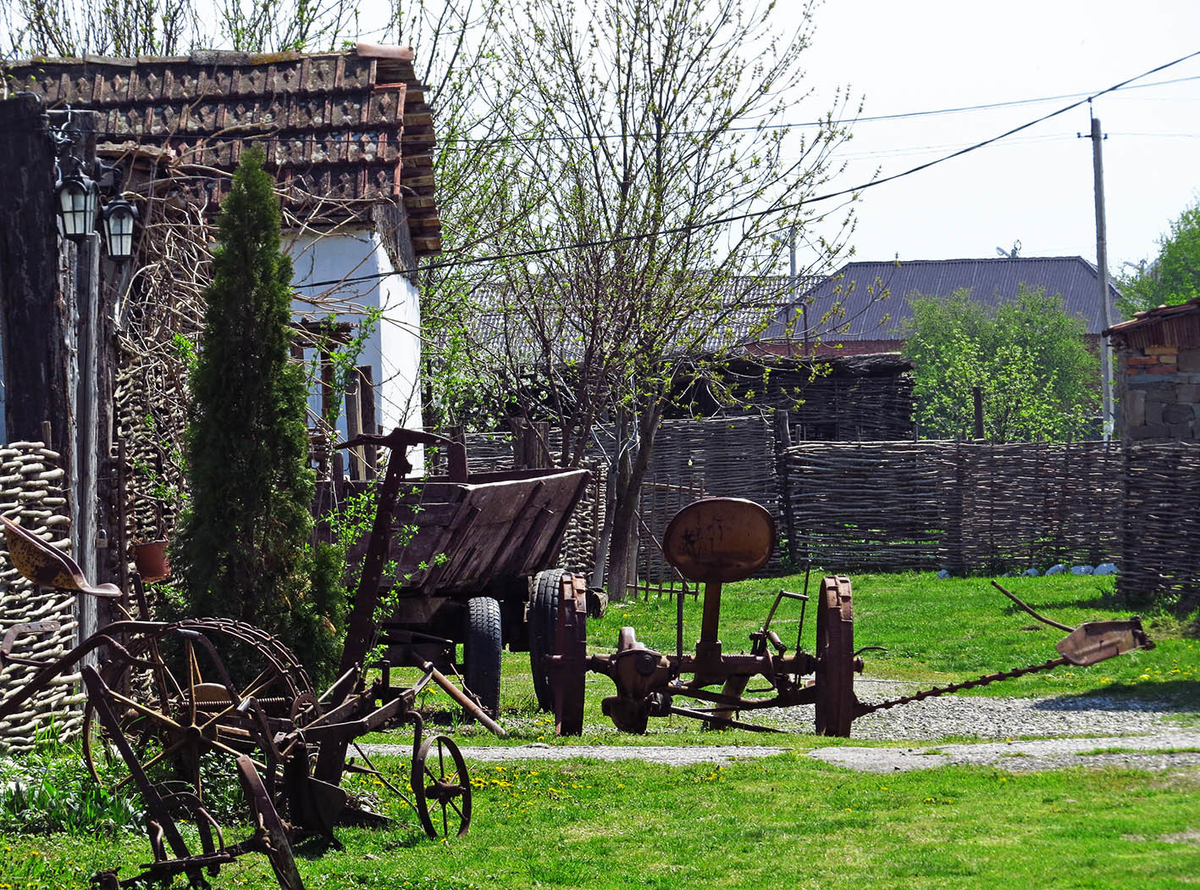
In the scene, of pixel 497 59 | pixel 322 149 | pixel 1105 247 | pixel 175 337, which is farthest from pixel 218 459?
pixel 1105 247

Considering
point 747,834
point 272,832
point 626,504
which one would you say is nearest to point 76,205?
point 272,832

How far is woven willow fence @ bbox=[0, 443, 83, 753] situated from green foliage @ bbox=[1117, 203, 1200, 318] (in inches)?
1975

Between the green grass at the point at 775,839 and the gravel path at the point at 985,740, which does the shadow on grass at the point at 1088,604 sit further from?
the green grass at the point at 775,839

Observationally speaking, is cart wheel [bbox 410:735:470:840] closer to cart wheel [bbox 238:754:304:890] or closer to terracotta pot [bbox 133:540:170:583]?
cart wheel [bbox 238:754:304:890]

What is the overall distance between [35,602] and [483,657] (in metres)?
3.12

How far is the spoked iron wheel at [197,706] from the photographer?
521cm

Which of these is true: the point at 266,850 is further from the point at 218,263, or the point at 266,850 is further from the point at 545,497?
the point at 545,497

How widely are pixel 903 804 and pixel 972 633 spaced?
8478 millimetres

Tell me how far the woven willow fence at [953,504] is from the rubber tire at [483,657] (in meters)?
12.1

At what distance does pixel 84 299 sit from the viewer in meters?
8.71

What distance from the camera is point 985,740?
930 cm

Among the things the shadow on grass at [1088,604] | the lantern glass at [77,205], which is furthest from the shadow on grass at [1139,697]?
the lantern glass at [77,205]

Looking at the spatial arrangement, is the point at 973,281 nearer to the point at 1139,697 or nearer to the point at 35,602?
the point at 1139,697

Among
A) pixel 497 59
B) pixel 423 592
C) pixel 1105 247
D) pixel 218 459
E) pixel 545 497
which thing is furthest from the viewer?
pixel 1105 247
